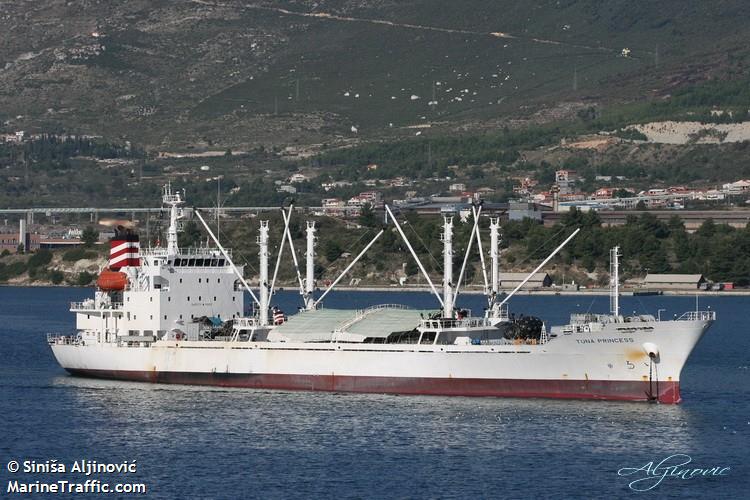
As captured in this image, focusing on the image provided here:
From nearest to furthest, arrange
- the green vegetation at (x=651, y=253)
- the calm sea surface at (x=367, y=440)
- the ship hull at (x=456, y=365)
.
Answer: the calm sea surface at (x=367, y=440) → the ship hull at (x=456, y=365) → the green vegetation at (x=651, y=253)

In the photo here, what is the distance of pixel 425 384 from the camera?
79438 millimetres

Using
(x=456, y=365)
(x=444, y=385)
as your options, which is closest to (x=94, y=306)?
(x=444, y=385)

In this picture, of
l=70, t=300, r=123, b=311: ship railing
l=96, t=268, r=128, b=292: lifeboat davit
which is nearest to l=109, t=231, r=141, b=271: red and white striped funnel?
l=96, t=268, r=128, b=292: lifeboat davit

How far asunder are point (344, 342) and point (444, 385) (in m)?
5.07

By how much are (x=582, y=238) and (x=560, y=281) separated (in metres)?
9.05

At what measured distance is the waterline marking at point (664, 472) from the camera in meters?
61.7

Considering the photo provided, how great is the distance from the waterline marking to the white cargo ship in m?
12.4

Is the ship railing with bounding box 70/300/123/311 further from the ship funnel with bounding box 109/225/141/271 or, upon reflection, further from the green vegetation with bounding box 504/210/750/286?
the green vegetation with bounding box 504/210/750/286

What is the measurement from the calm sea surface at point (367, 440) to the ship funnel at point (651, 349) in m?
2.12

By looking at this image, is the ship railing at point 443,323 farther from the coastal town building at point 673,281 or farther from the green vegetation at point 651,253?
the green vegetation at point 651,253

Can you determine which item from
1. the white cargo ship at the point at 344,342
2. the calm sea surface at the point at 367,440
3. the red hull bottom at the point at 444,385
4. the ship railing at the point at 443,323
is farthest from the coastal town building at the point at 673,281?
the ship railing at the point at 443,323

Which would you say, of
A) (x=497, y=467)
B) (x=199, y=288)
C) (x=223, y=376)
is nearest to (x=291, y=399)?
(x=223, y=376)

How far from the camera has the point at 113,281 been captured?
89.8m

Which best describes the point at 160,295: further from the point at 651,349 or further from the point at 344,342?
the point at 651,349
